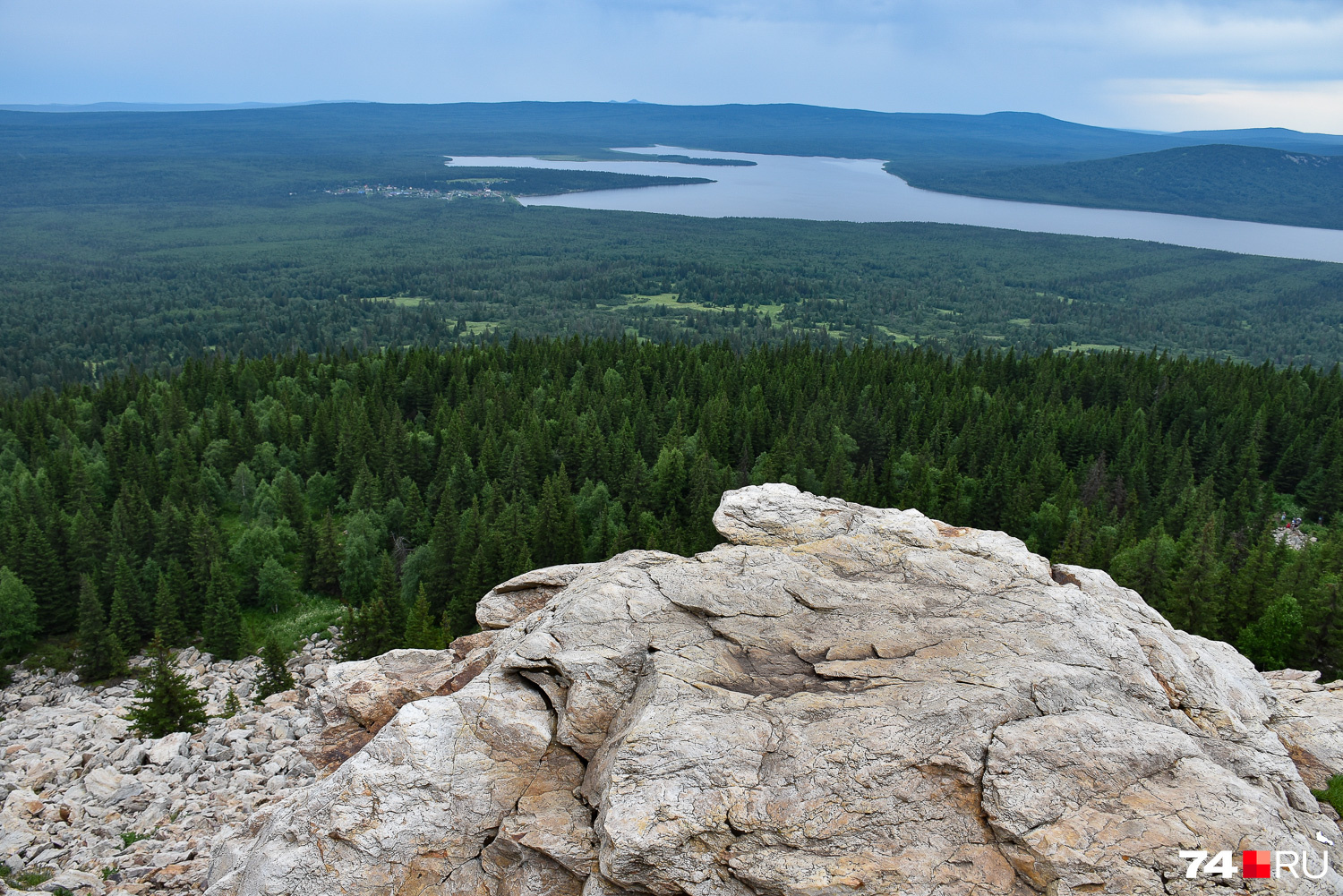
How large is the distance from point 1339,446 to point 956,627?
295ft

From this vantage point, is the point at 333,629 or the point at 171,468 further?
the point at 171,468

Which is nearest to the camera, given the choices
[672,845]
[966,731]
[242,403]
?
[672,845]

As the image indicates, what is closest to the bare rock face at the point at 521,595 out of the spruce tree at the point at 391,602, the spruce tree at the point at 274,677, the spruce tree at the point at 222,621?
the spruce tree at the point at 274,677

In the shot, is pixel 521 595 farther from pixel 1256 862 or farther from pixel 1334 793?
pixel 1334 793

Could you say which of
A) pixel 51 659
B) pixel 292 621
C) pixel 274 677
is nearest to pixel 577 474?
pixel 292 621

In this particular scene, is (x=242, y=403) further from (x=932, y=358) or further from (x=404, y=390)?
(x=932, y=358)

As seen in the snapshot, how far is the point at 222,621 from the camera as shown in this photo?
6041 cm


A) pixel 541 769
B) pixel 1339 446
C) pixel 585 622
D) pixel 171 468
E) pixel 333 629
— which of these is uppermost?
pixel 585 622

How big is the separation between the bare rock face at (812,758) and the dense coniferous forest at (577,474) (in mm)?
34054

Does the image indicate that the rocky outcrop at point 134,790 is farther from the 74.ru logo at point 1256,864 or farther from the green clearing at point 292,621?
the green clearing at point 292,621

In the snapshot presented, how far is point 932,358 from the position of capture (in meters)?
130

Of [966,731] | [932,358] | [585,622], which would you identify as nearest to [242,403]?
[932,358]

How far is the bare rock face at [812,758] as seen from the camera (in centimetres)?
1428

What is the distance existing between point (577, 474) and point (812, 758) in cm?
7214
